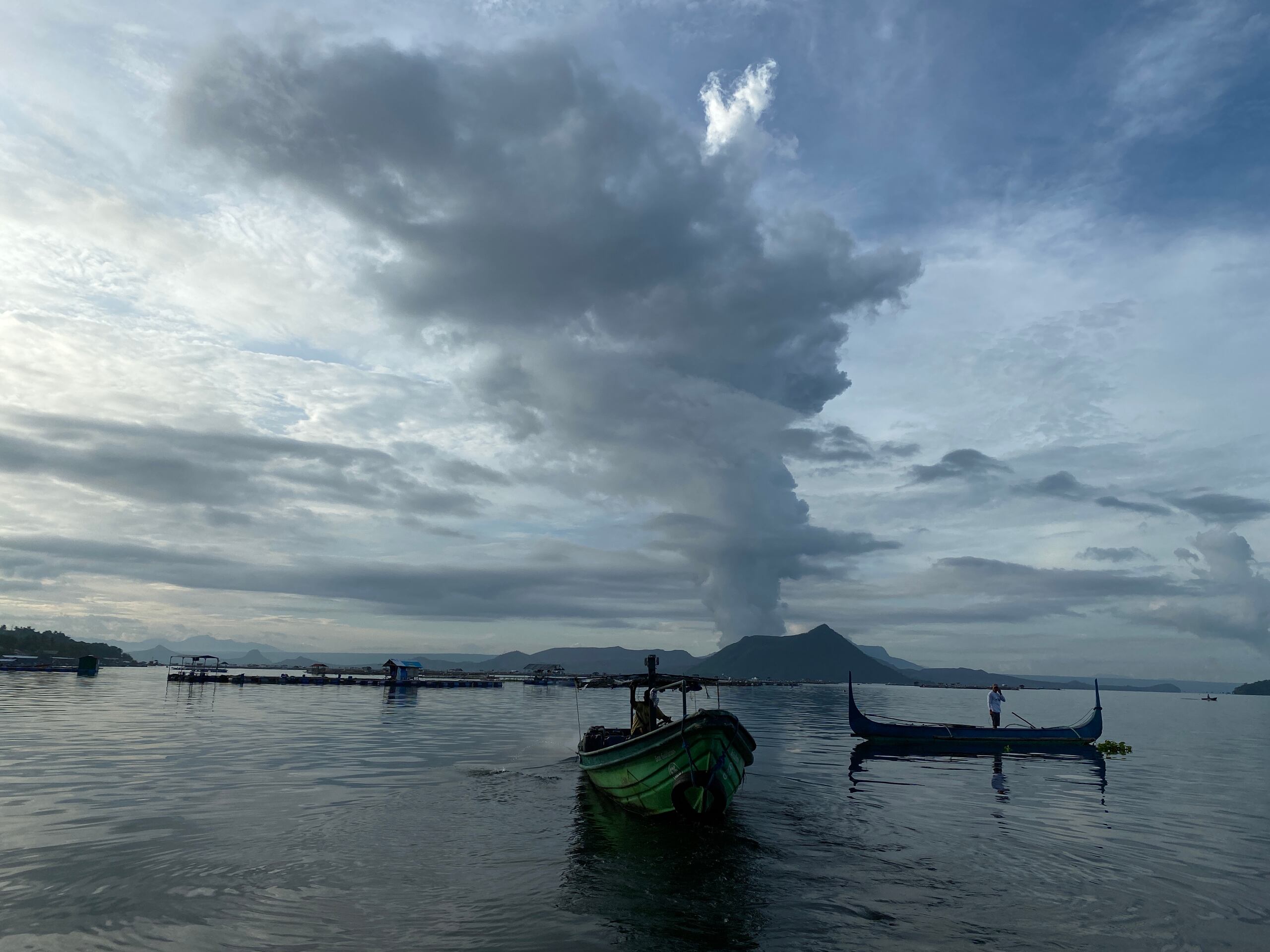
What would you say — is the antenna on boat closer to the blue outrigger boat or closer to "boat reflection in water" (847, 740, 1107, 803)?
"boat reflection in water" (847, 740, 1107, 803)

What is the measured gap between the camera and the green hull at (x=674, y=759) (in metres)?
21.3

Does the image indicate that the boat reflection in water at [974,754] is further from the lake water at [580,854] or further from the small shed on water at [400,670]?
the small shed on water at [400,670]

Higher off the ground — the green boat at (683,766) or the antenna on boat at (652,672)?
the antenna on boat at (652,672)

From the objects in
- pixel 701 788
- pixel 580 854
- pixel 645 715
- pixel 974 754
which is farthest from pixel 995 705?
pixel 580 854

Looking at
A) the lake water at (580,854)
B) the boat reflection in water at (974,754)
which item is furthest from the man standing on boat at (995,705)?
the lake water at (580,854)

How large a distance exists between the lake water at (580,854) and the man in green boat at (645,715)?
3095mm

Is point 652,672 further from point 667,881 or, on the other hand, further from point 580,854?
point 667,881

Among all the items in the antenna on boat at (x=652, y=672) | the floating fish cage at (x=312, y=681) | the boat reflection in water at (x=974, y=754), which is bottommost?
the floating fish cage at (x=312, y=681)

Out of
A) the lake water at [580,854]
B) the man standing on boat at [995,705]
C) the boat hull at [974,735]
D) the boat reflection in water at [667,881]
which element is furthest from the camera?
the man standing on boat at [995,705]

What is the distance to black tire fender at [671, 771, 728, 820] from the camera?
21312 mm

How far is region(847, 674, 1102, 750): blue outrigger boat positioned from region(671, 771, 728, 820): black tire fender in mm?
27819

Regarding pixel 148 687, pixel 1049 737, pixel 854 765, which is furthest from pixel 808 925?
pixel 148 687

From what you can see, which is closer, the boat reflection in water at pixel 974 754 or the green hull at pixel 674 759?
the green hull at pixel 674 759

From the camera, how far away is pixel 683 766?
70.8 feet
